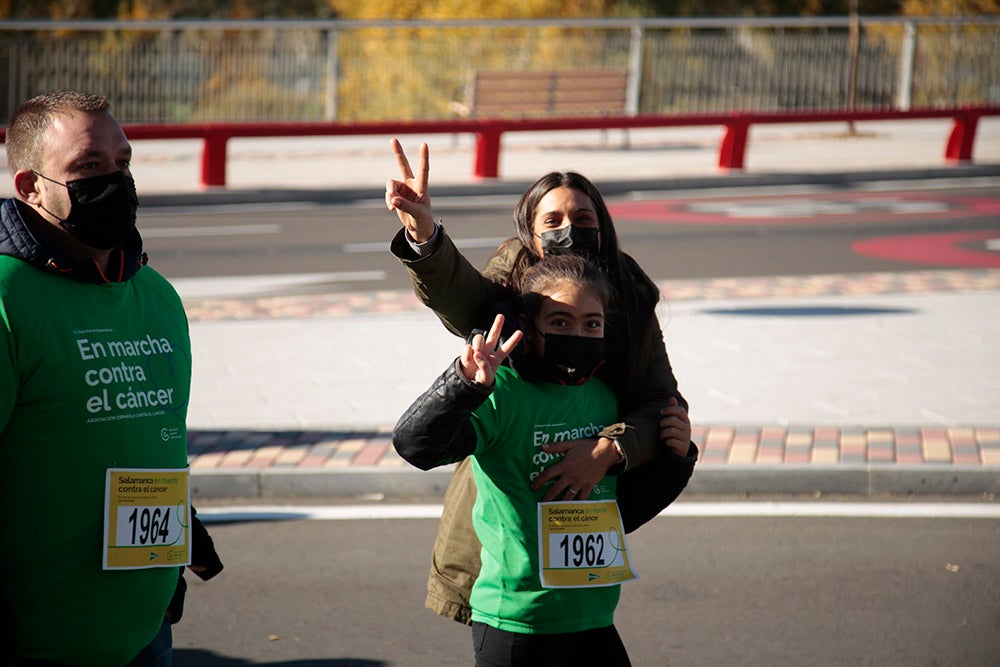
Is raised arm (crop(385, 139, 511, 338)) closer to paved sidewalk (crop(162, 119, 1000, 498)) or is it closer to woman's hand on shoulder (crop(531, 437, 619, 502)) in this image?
woman's hand on shoulder (crop(531, 437, 619, 502))

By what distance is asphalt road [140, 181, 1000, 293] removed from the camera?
39.3 feet

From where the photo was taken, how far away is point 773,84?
76.2ft

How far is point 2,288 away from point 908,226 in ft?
42.1

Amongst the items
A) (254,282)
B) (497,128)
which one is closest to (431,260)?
(254,282)

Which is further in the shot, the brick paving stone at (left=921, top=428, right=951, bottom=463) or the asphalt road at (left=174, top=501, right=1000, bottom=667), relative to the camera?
the brick paving stone at (left=921, top=428, right=951, bottom=463)

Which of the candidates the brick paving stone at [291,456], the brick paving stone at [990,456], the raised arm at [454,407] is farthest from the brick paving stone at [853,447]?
the raised arm at [454,407]

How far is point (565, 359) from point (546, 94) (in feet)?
65.9

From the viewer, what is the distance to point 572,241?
3.73 metres

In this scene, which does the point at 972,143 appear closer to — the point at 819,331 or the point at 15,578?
the point at 819,331

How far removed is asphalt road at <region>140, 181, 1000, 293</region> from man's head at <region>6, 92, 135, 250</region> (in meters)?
8.17

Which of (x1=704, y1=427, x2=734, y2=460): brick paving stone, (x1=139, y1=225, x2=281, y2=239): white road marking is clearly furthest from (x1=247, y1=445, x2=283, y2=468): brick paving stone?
(x1=139, y1=225, x2=281, y2=239): white road marking

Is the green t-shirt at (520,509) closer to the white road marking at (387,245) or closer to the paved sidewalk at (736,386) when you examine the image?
the paved sidewalk at (736,386)

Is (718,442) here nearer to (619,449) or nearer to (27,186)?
(619,449)

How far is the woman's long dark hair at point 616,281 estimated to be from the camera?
3492 millimetres
